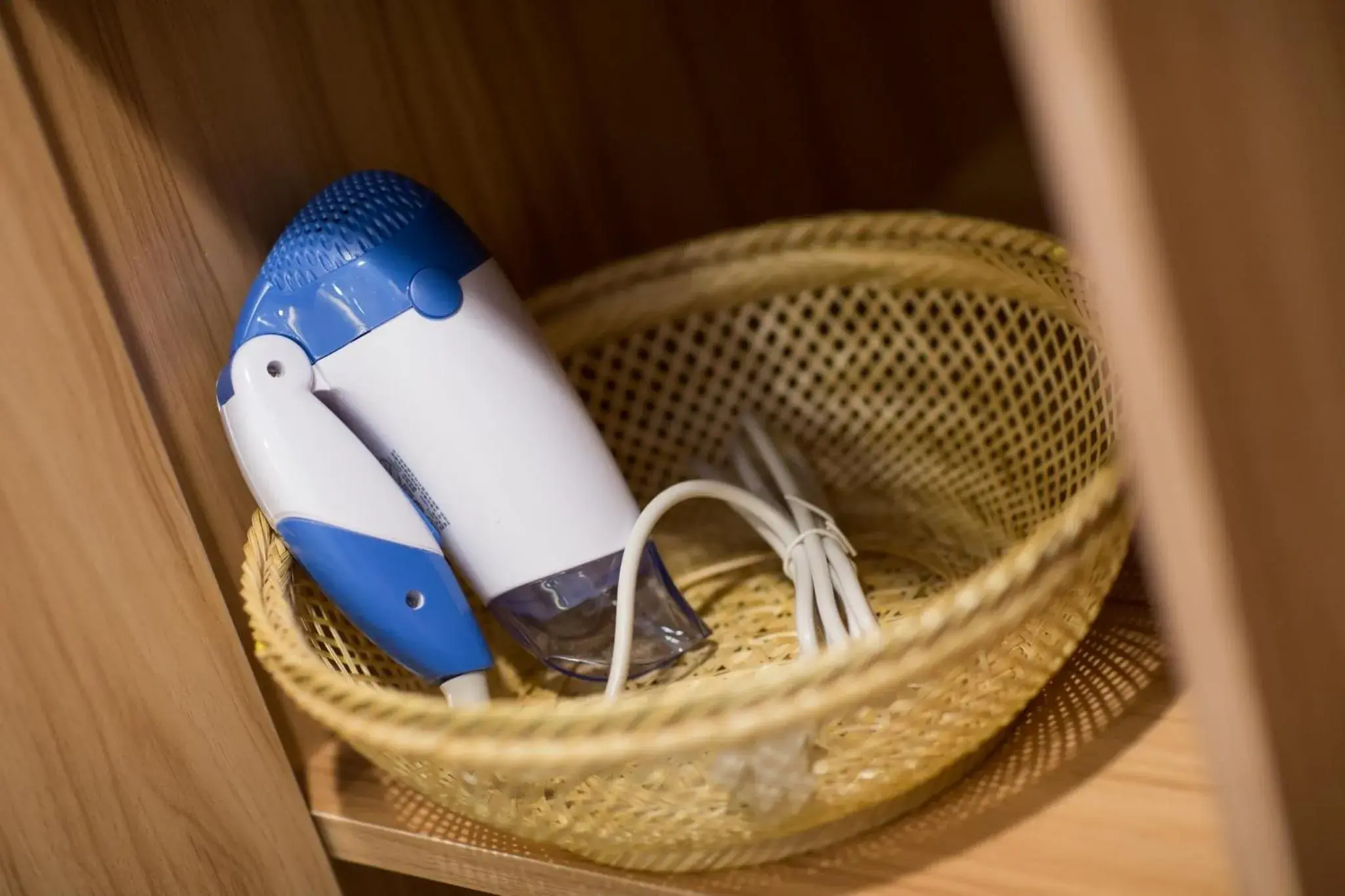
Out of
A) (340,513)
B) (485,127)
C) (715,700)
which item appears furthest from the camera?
(485,127)

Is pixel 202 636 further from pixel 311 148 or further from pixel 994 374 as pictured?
pixel 994 374

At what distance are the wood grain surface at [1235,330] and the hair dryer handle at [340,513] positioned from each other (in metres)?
0.30

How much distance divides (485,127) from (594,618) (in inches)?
10.0

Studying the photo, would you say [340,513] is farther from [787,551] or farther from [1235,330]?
[1235,330]

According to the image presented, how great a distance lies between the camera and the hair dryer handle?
0.44m

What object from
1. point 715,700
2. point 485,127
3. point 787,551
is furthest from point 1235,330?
point 485,127

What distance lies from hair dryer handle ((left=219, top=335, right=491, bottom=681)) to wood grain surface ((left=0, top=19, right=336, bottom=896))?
6 centimetres

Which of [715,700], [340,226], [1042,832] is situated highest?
[340,226]

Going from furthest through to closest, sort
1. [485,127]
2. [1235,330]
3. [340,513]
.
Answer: [485,127]
[340,513]
[1235,330]

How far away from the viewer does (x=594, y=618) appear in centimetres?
51

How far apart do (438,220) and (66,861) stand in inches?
12.7

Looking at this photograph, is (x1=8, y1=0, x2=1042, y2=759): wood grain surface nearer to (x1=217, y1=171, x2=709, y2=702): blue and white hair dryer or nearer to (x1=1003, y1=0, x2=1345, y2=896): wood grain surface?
(x1=217, y1=171, x2=709, y2=702): blue and white hair dryer

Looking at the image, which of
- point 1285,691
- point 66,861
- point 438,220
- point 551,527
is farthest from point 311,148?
point 1285,691

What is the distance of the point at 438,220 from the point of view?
48cm
